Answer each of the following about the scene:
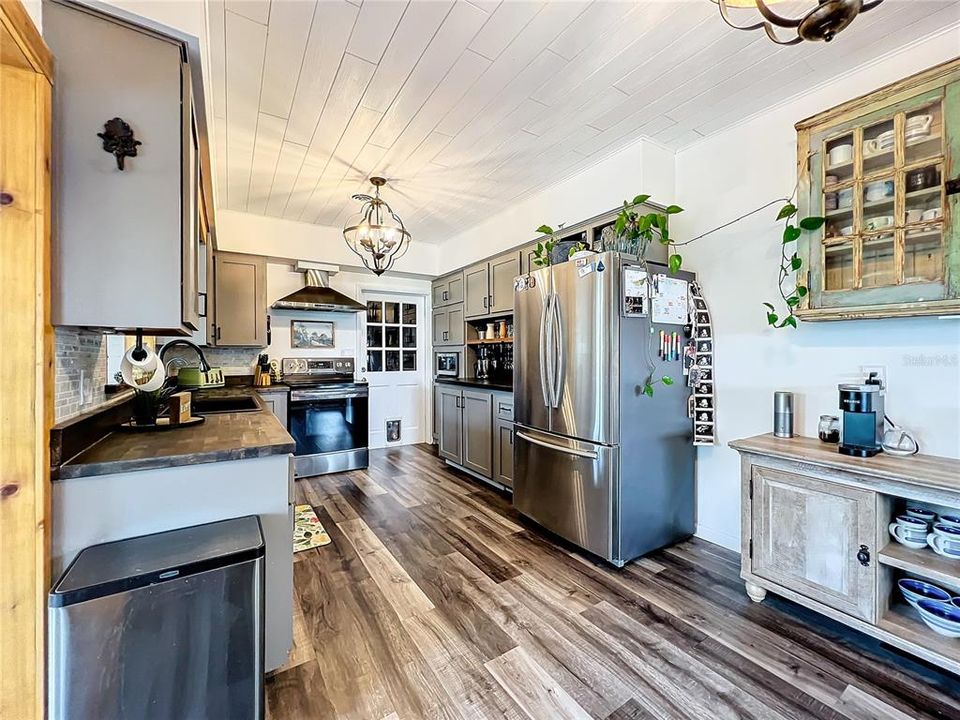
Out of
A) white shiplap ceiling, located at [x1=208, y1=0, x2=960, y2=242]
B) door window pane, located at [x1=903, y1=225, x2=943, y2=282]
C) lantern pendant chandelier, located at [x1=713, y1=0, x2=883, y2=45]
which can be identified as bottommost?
door window pane, located at [x1=903, y1=225, x2=943, y2=282]

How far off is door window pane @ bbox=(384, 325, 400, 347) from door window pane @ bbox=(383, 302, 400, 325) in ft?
0.30


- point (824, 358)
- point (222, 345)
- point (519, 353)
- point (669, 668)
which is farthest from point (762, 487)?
point (222, 345)

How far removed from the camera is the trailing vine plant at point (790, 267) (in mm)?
2047

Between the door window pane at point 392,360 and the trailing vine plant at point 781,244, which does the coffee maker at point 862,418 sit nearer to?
the trailing vine plant at point 781,244

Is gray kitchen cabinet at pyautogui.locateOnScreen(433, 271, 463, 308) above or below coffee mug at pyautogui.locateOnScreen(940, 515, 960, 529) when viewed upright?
above

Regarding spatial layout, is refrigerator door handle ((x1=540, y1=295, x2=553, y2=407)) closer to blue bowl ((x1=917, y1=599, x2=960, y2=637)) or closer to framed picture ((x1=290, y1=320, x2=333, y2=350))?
blue bowl ((x1=917, y1=599, x2=960, y2=637))

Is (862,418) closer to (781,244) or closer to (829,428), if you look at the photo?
(829,428)

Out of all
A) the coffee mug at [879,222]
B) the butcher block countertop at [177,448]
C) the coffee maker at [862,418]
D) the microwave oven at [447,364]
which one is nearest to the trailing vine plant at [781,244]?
the coffee mug at [879,222]

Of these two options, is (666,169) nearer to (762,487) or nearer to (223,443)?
(762,487)

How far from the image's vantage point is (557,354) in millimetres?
2590

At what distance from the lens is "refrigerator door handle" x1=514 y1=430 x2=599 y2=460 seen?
238 cm

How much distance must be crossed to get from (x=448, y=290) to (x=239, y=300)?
2.24m

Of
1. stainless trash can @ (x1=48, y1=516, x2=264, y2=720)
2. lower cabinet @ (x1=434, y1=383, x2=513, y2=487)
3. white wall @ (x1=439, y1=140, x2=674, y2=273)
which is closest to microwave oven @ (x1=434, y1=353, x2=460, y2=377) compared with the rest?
lower cabinet @ (x1=434, y1=383, x2=513, y2=487)

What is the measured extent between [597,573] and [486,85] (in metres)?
2.70
